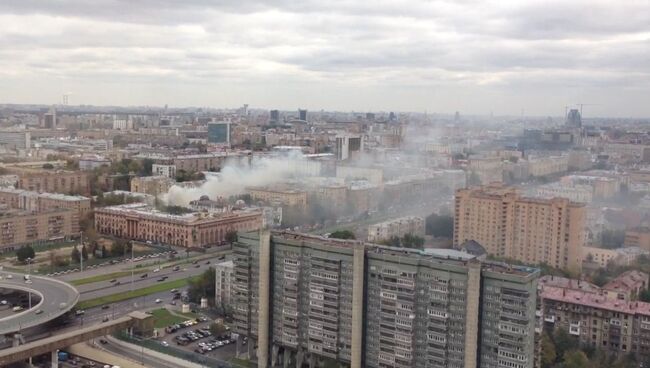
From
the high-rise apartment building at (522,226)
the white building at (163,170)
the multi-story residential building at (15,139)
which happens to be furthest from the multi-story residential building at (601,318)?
the multi-story residential building at (15,139)

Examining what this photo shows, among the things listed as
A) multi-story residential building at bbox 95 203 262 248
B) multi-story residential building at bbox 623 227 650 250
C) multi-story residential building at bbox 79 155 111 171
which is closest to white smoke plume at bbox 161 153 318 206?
multi-story residential building at bbox 95 203 262 248

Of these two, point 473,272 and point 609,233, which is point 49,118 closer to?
point 609,233

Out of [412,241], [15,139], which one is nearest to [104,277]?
[412,241]

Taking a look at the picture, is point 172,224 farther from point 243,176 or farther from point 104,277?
point 243,176

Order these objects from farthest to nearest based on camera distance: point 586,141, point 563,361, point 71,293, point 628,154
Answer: point 586,141
point 628,154
point 71,293
point 563,361

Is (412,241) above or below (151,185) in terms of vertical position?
below

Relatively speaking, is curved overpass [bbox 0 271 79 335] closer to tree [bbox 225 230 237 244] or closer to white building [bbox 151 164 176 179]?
tree [bbox 225 230 237 244]

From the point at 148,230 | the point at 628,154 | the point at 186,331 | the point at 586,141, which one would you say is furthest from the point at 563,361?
the point at 586,141
